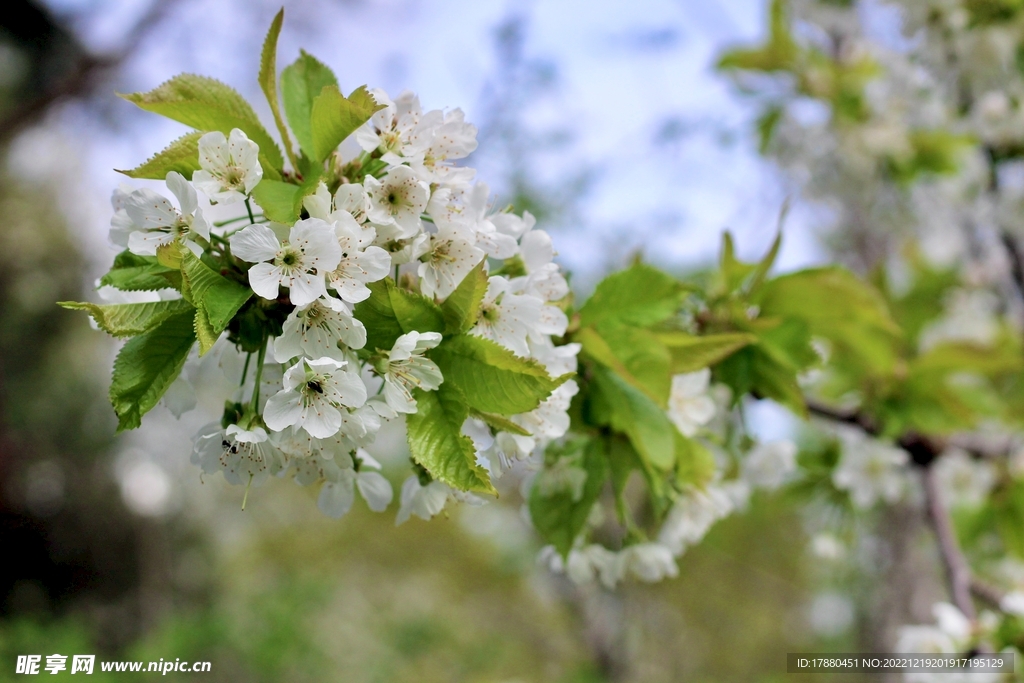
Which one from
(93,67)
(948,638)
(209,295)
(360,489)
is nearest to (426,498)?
(360,489)

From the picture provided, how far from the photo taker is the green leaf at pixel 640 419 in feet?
2.91

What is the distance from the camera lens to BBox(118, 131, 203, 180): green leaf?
734mm

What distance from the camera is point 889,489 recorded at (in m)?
1.61

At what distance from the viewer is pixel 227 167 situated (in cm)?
74

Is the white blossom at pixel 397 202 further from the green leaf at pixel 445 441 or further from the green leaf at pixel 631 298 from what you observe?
the green leaf at pixel 631 298

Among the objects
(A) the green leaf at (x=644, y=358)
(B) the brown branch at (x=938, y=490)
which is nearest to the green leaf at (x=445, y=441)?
(A) the green leaf at (x=644, y=358)

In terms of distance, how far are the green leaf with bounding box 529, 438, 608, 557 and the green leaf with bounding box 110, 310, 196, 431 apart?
1.65ft

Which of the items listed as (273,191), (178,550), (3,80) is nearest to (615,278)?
(273,191)

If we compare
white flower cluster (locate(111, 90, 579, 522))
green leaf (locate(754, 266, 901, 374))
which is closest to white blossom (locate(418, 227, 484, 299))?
white flower cluster (locate(111, 90, 579, 522))

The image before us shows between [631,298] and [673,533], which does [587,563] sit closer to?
[673,533]

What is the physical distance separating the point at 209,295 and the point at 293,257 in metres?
0.09

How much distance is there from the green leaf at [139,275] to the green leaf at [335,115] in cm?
21

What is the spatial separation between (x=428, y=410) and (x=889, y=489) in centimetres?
137

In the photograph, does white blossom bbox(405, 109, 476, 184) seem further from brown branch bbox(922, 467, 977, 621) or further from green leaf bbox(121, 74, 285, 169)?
brown branch bbox(922, 467, 977, 621)
